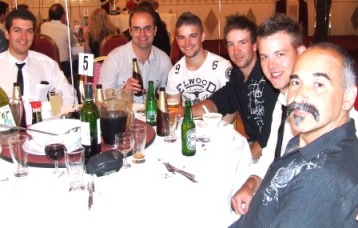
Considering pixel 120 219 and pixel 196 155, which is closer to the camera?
pixel 120 219

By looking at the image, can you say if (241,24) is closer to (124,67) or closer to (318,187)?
(124,67)

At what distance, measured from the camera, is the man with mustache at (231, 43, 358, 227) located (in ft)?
3.38

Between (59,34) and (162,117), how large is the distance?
3.57m

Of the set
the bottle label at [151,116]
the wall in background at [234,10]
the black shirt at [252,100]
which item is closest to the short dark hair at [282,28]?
the black shirt at [252,100]

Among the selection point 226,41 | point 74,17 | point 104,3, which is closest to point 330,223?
point 226,41

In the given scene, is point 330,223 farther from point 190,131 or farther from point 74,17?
point 74,17

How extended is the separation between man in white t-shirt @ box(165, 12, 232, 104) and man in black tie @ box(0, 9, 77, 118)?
775 millimetres

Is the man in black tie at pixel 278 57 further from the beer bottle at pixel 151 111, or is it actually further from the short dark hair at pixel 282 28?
the beer bottle at pixel 151 111

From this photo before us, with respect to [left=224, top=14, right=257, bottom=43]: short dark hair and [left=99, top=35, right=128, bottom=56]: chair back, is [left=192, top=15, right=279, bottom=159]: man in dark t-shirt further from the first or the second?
[left=99, top=35, right=128, bottom=56]: chair back

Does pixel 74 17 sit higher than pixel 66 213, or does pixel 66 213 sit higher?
pixel 74 17

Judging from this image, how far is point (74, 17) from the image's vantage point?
8.59 meters

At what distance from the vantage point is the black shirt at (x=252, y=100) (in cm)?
238

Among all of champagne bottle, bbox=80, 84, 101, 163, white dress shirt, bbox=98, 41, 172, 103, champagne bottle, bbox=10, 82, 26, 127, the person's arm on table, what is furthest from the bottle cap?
white dress shirt, bbox=98, 41, 172, 103

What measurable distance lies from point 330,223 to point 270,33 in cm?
106
